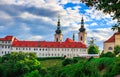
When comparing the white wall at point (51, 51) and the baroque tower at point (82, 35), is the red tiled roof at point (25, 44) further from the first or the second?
the baroque tower at point (82, 35)

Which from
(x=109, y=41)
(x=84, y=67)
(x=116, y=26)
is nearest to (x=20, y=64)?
(x=109, y=41)

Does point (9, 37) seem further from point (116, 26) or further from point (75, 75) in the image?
point (116, 26)

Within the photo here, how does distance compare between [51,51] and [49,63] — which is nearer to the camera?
[49,63]

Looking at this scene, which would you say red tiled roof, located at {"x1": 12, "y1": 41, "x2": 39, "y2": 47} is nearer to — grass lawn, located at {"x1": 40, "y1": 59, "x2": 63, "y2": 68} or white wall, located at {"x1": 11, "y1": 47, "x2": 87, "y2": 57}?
white wall, located at {"x1": 11, "y1": 47, "x2": 87, "y2": 57}

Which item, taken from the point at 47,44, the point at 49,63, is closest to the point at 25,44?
the point at 47,44

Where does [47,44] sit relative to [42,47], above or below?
above

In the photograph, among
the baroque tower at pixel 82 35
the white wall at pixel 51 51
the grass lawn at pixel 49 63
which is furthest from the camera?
the baroque tower at pixel 82 35

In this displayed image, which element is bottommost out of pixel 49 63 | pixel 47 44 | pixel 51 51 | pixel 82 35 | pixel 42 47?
pixel 49 63

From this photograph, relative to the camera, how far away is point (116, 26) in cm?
1373

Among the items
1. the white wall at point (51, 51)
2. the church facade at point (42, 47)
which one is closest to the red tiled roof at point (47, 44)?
the church facade at point (42, 47)

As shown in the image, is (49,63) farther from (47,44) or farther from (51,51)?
(47,44)

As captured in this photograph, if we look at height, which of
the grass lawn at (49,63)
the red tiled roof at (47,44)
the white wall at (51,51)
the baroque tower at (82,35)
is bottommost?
the grass lawn at (49,63)

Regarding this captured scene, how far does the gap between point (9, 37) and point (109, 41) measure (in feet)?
169

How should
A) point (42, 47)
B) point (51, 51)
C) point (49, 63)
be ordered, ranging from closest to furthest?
point (49, 63) → point (42, 47) → point (51, 51)
